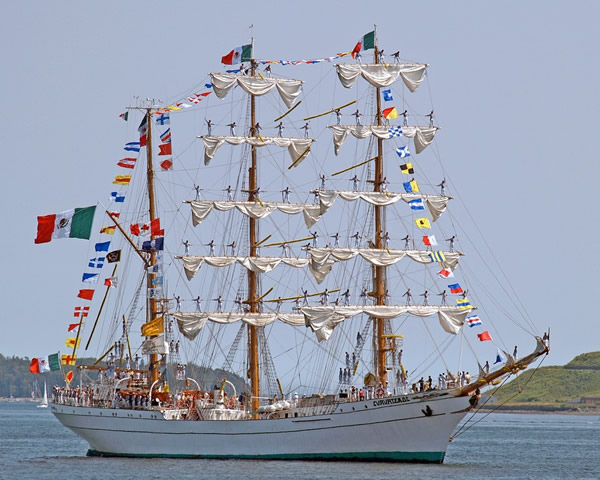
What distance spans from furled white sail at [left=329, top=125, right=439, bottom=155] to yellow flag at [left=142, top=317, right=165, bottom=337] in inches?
634

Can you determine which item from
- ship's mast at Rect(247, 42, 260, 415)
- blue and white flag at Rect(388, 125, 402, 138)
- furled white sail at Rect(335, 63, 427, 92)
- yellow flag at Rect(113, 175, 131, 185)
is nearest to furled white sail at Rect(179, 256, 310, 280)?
ship's mast at Rect(247, 42, 260, 415)

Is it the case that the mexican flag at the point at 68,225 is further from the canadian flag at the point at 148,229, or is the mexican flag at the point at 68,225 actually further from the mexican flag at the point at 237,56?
the mexican flag at the point at 237,56

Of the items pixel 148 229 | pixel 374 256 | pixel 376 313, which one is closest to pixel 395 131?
pixel 374 256

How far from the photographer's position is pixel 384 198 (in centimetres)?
7919

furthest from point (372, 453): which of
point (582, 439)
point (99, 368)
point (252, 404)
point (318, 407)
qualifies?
point (582, 439)

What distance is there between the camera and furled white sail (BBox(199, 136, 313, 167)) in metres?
83.2

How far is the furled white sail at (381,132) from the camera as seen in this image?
80.0 meters

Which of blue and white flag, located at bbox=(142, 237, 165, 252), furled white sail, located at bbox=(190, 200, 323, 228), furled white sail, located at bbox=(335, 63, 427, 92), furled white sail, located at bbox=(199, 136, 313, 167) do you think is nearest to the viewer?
furled white sail, located at bbox=(335, 63, 427, 92)

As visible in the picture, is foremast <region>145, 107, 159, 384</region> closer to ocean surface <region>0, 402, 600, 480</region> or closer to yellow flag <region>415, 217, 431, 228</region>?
ocean surface <region>0, 402, 600, 480</region>

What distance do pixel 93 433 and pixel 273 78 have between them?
26783 mm

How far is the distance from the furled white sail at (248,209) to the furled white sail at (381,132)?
430cm

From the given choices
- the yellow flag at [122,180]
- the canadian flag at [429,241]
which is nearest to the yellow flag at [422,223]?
the canadian flag at [429,241]

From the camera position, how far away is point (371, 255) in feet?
258

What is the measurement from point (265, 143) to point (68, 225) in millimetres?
14498
